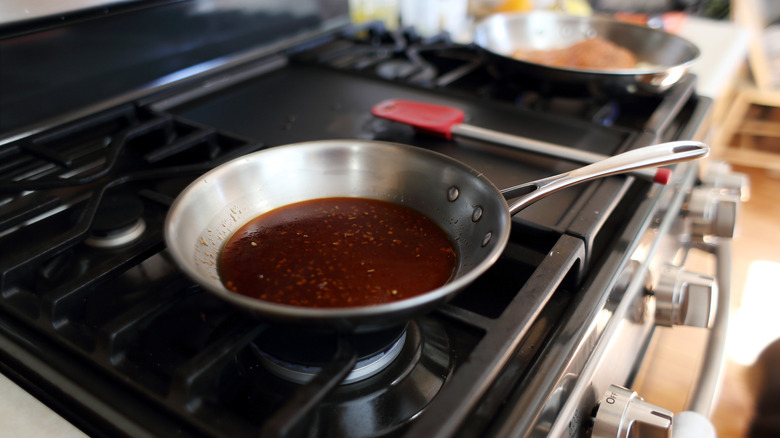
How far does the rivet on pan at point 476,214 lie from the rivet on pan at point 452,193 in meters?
0.03

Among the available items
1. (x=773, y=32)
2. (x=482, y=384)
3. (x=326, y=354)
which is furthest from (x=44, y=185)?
(x=773, y=32)

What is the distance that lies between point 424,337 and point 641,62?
79 cm

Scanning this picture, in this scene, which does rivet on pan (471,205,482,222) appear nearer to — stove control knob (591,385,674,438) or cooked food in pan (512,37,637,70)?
stove control knob (591,385,674,438)

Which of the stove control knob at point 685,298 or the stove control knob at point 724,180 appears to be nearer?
the stove control knob at point 685,298

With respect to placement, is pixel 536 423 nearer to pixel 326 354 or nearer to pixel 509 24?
pixel 326 354

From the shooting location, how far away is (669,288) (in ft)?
1.90

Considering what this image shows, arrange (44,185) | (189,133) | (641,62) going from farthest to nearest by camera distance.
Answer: (641,62) < (189,133) < (44,185)

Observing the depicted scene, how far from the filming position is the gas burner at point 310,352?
15.2 inches

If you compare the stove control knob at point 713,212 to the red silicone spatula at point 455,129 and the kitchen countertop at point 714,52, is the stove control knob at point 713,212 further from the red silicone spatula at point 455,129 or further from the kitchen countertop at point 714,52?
the kitchen countertop at point 714,52

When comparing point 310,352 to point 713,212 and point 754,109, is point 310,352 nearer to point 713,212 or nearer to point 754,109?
point 713,212

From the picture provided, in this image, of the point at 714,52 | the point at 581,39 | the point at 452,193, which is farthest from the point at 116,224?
the point at 714,52

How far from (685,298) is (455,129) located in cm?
33

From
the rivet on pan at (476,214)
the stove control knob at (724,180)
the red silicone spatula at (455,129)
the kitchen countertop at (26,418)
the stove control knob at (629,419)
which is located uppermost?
the rivet on pan at (476,214)

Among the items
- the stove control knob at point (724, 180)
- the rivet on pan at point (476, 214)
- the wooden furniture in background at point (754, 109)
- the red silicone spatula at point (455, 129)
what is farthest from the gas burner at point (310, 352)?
the wooden furniture in background at point (754, 109)
